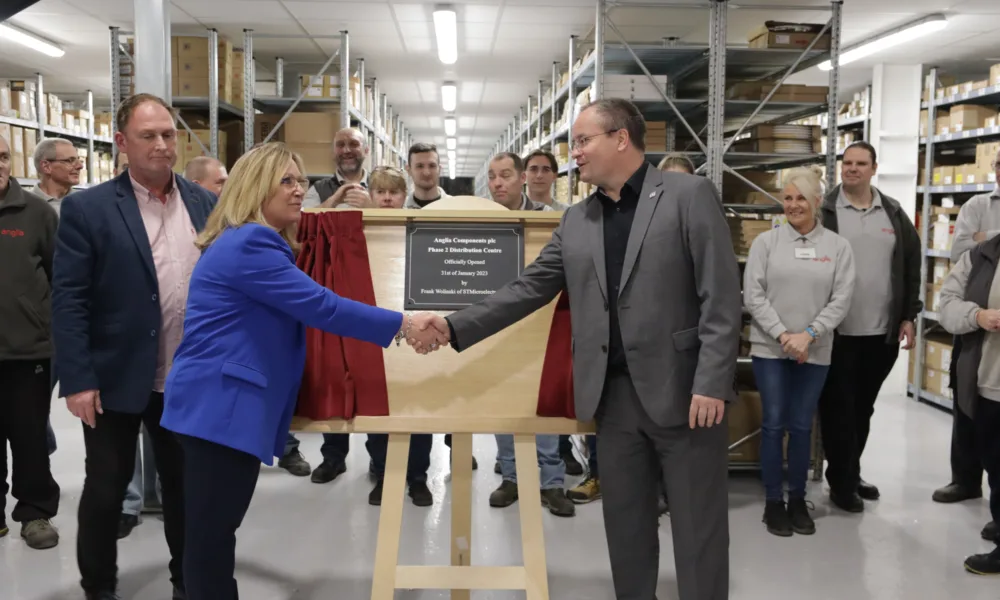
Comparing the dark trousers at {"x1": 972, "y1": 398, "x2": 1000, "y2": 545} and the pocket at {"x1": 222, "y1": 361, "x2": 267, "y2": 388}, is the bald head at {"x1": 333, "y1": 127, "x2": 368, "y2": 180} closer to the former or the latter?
the pocket at {"x1": 222, "y1": 361, "x2": 267, "y2": 388}

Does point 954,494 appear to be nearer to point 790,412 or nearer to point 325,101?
point 790,412

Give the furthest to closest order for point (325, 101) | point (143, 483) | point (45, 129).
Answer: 1. point (45, 129)
2. point (325, 101)
3. point (143, 483)

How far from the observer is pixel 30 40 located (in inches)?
291

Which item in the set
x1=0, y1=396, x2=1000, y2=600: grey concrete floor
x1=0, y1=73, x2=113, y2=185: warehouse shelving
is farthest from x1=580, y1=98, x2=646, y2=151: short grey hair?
x1=0, y1=73, x2=113, y2=185: warehouse shelving

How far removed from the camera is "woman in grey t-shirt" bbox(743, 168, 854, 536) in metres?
3.59

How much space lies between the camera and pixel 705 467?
2205mm

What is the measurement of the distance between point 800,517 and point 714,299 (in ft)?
6.83

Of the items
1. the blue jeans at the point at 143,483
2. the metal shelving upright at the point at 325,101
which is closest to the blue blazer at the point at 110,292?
the blue jeans at the point at 143,483

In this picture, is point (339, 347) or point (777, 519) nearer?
point (339, 347)

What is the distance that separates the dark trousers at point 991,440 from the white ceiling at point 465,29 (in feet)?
9.20

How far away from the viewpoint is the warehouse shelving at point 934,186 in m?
6.47

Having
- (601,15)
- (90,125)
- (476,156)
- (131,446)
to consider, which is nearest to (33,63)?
(90,125)

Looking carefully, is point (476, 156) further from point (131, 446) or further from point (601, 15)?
point (131, 446)

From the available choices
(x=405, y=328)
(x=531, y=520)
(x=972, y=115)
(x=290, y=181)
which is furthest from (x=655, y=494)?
(x=972, y=115)
